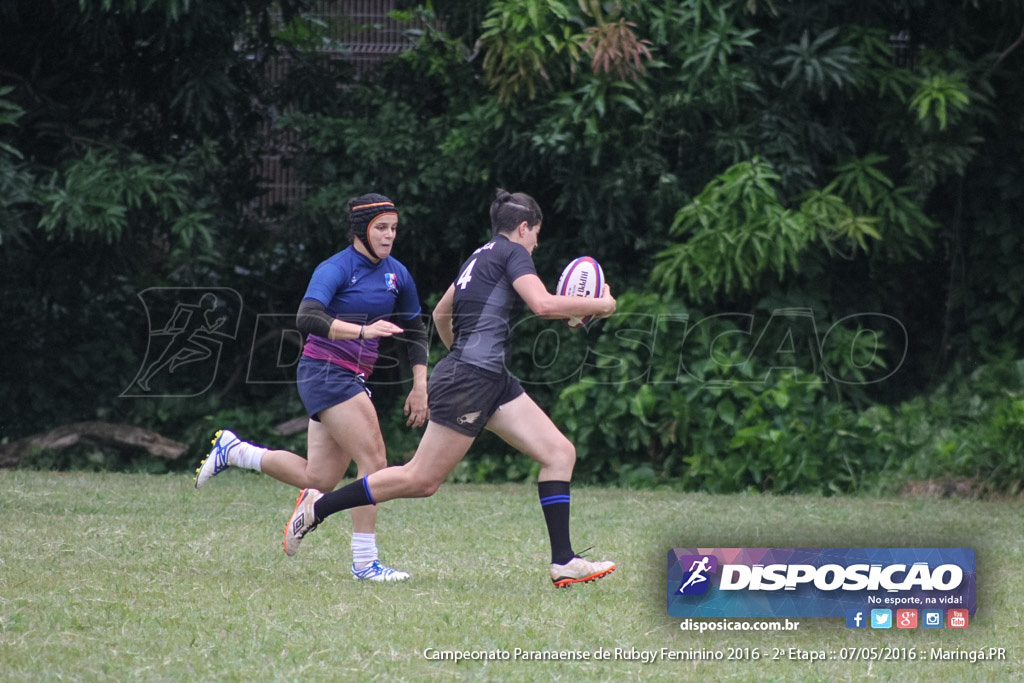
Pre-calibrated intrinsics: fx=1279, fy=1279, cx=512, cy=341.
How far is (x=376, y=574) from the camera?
6.38 m

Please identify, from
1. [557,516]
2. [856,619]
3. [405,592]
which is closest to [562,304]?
[557,516]

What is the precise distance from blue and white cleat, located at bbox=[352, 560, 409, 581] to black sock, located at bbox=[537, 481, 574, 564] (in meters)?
0.80

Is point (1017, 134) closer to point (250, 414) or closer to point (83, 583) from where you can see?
point (250, 414)

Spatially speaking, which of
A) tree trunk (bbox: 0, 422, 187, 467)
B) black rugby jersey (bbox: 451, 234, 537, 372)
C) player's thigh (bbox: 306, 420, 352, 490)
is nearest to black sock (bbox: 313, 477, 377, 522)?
player's thigh (bbox: 306, 420, 352, 490)

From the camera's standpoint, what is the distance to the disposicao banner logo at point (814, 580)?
188 inches

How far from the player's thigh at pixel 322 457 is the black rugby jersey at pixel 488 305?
91 cm

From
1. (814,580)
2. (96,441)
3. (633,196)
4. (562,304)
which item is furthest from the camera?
(96,441)

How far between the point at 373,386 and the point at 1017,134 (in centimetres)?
692

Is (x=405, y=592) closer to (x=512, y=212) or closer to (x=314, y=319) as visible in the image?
(x=314, y=319)

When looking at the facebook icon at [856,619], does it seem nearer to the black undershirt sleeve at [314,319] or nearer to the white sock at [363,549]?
the white sock at [363,549]

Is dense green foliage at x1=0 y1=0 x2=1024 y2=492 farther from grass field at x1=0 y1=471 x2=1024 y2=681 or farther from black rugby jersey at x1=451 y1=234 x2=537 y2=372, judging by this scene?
black rugby jersey at x1=451 y1=234 x2=537 y2=372

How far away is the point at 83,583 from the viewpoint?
5.95 meters

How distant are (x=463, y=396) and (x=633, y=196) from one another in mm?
5949

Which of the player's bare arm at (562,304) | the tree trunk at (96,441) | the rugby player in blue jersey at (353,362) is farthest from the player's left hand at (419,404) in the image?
the tree trunk at (96,441)
